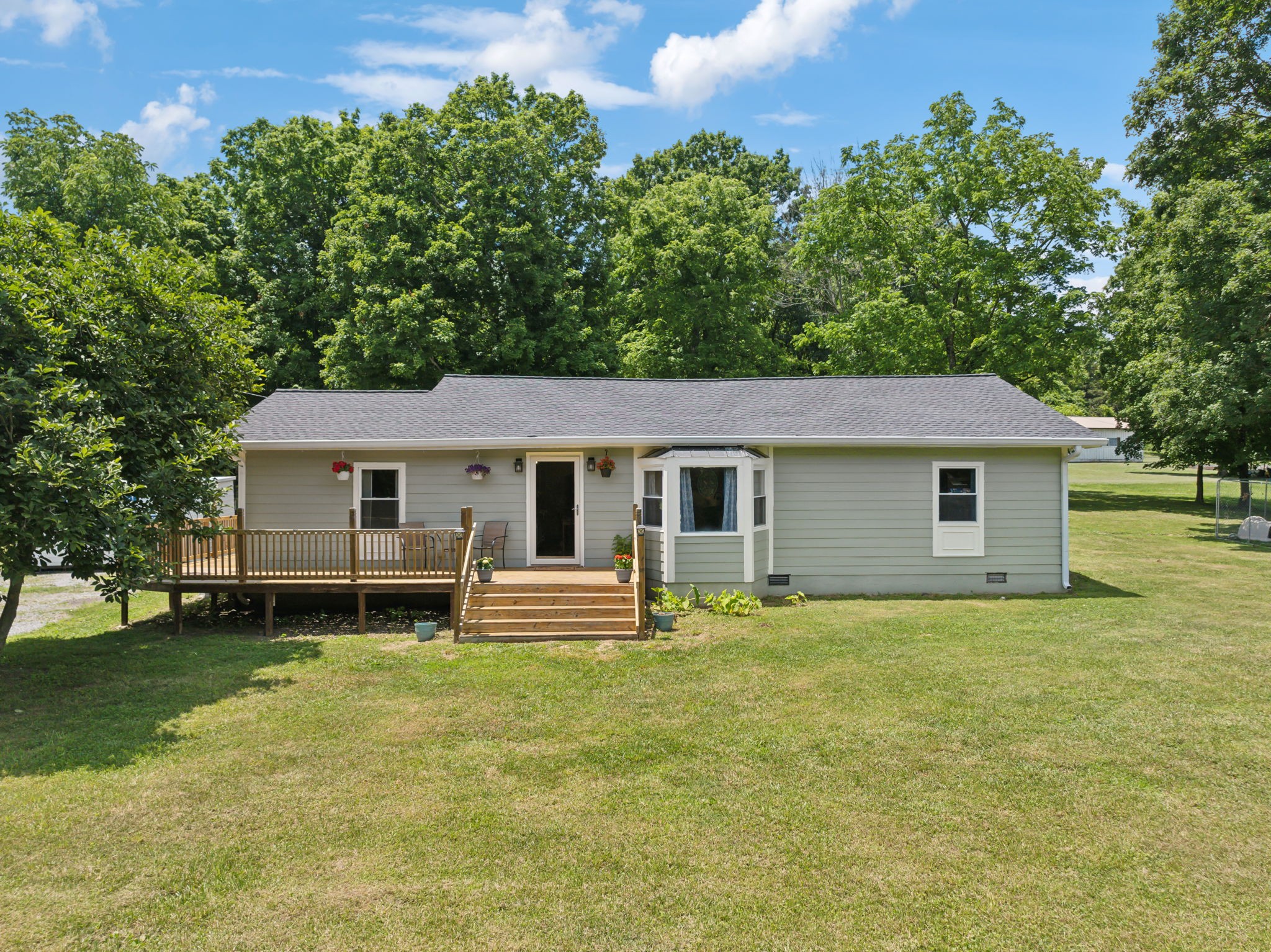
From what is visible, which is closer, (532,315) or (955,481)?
(955,481)

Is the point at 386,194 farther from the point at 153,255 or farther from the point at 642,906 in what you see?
the point at 642,906

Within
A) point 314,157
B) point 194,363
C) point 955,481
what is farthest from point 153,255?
point 314,157

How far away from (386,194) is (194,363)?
58.7 feet

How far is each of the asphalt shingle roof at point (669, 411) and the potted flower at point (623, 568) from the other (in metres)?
1.97

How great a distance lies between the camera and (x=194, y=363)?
946cm

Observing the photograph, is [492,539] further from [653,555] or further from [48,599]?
[48,599]

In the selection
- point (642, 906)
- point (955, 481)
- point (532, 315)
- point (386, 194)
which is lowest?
point (642, 906)

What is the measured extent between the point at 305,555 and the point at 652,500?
5779 mm

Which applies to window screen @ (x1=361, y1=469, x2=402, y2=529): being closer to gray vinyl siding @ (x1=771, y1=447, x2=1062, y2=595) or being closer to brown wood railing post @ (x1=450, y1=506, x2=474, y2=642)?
brown wood railing post @ (x1=450, y1=506, x2=474, y2=642)

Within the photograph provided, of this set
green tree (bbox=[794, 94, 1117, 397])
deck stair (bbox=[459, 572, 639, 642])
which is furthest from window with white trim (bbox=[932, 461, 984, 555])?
green tree (bbox=[794, 94, 1117, 397])

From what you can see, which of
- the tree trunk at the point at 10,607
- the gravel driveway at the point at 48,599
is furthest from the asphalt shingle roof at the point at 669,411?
the gravel driveway at the point at 48,599

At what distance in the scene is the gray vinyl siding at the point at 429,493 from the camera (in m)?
12.9

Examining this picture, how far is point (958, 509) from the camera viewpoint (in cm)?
1329

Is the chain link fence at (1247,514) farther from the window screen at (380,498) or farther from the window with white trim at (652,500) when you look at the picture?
the window screen at (380,498)
